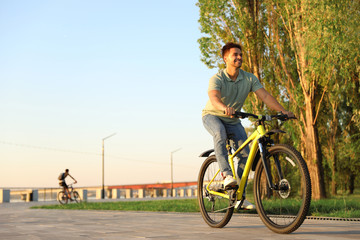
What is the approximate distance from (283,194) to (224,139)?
1.24 meters

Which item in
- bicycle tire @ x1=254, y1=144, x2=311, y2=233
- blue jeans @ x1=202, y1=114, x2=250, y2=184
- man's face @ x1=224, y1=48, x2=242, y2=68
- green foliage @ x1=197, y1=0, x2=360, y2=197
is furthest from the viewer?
green foliage @ x1=197, y1=0, x2=360, y2=197

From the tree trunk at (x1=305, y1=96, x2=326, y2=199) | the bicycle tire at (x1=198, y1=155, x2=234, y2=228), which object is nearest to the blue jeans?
the bicycle tire at (x1=198, y1=155, x2=234, y2=228)

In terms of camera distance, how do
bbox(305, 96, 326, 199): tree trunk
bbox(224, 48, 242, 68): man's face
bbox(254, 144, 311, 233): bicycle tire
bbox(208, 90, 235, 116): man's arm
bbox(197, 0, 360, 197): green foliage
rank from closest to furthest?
bbox(254, 144, 311, 233): bicycle tire < bbox(208, 90, 235, 116): man's arm < bbox(224, 48, 242, 68): man's face < bbox(197, 0, 360, 197): green foliage < bbox(305, 96, 326, 199): tree trunk

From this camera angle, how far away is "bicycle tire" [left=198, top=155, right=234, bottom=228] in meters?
6.00

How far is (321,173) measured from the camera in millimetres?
17750

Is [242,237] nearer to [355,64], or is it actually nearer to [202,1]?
[355,64]

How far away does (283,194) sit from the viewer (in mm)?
4902

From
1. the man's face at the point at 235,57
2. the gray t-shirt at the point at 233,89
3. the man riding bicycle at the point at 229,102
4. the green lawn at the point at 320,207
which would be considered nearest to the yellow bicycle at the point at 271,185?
the man riding bicycle at the point at 229,102

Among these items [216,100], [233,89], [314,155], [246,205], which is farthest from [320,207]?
[314,155]

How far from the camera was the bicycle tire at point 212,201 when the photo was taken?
19.7 ft

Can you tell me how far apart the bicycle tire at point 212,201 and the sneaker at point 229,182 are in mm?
364

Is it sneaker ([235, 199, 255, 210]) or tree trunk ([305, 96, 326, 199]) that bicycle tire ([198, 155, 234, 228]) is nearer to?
sneaker ([235, 199, 255, 210])

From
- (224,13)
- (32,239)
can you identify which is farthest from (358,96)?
(32,239)

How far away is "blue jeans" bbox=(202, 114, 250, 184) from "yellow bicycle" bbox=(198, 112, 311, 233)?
0.25 ft
